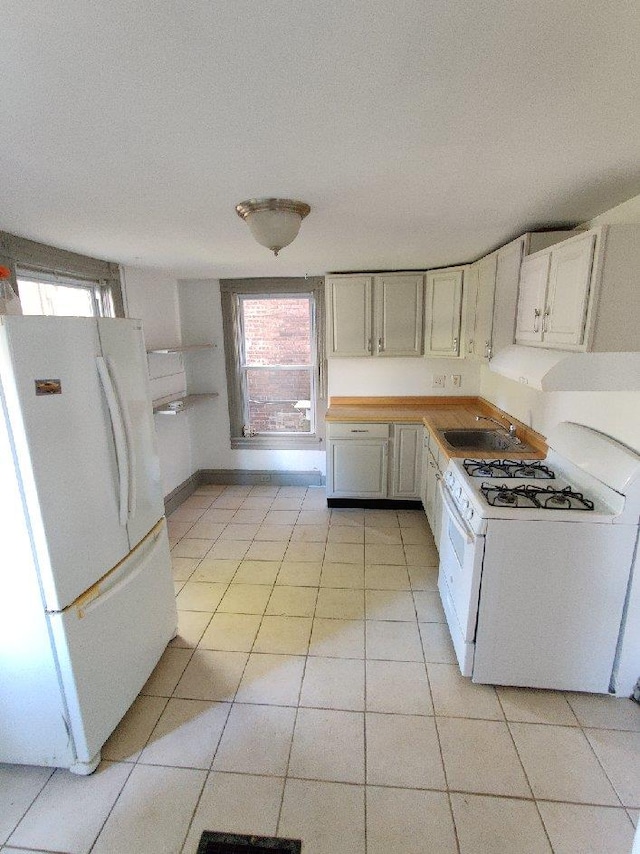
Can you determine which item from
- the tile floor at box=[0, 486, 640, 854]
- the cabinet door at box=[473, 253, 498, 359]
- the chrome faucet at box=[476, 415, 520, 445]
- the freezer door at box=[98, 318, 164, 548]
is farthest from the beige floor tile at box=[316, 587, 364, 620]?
the cabinet door at box=[473, 253, 498, 359]

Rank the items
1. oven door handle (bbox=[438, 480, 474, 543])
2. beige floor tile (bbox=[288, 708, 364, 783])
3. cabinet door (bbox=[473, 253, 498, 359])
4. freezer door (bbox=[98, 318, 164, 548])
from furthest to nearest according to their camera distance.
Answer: cabinet door (bbox=[473, 253, 498, 359])
oven door handle (bbox=[438, 480, 474, 543])
freezer door (bbox=[98, 318, 164, 548])
beige floor tile (bbox=[288, 708, 364, 783])

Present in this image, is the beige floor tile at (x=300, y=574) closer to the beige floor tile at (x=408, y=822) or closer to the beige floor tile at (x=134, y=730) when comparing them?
the beige floor tile at (x=134, y=730)

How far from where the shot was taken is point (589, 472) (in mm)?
1935

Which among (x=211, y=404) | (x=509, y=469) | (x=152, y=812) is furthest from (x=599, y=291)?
(x=211, y=404)

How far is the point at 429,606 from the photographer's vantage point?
2.48 meters

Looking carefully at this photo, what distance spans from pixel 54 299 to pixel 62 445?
1799mm

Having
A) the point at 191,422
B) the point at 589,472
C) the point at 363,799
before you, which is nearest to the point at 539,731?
the point at 363,799

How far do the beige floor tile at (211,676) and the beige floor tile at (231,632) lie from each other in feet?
0.14

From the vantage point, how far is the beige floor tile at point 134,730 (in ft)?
5.45

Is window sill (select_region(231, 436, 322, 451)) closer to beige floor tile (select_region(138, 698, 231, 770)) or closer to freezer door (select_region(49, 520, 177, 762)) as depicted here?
freezer door (select_region(49, 520, 177, 762))

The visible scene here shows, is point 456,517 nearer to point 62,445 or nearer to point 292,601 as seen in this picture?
point 292,601

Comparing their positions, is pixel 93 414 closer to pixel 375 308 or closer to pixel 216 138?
pixel 216 138

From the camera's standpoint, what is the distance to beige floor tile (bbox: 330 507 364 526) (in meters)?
3.57

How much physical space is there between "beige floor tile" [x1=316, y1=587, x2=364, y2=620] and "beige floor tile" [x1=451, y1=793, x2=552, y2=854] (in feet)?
3.33
